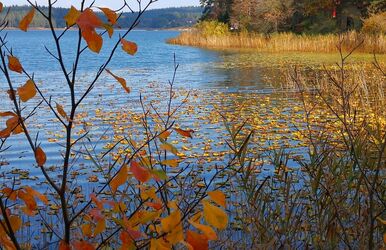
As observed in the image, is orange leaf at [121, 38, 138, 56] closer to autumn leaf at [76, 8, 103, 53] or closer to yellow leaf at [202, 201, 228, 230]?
autumn leaf at [76, 8, 103, 53]

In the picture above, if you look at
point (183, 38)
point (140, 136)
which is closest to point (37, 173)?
point (140, 136)

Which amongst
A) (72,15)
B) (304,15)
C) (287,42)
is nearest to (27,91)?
(72,15)

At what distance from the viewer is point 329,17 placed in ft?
124

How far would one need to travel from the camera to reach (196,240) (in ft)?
5.49

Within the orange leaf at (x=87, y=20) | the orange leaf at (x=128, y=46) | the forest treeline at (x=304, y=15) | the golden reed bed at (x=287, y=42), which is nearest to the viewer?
the orange leaf at (x=87, y=20)

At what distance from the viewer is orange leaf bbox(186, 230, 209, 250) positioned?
1.67 metres

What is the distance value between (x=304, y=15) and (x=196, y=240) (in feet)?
127

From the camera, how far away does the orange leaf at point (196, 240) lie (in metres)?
1.67

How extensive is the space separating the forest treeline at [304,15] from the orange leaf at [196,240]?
33.8 m

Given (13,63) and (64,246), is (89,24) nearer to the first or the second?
(13,63)

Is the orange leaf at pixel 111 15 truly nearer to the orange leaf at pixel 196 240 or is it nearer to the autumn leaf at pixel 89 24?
the autumn leaf at pixel 89 24

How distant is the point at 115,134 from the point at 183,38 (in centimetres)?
4380

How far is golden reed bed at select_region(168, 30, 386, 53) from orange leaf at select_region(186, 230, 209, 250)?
71.2ft

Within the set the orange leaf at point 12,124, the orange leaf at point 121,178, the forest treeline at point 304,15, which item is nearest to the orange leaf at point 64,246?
the orange leaf at point 121,178
